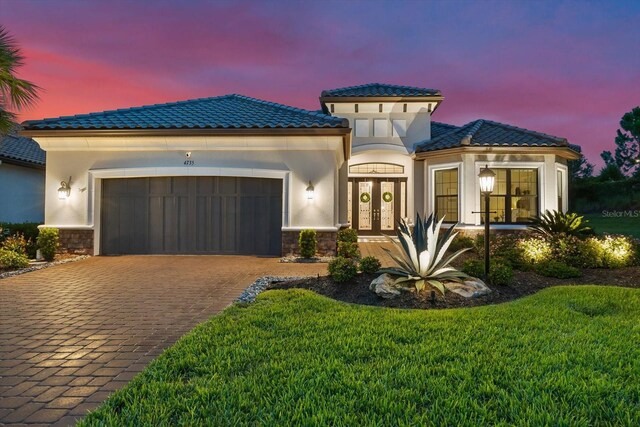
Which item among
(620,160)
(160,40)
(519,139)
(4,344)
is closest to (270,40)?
(160,40)

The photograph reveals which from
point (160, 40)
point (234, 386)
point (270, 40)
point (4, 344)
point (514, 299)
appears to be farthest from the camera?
point (270, 40)

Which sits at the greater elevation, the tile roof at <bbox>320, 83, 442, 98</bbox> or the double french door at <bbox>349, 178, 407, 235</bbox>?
the tile roof at <bbox>320, 83, 442, 98</bbox>

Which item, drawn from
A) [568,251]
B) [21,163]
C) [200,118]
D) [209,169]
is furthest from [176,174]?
[568,251]

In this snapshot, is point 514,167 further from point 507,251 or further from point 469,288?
point 469,288

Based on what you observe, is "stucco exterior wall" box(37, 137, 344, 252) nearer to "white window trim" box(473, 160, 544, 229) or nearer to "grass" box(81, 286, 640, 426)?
"white window trim" box(473, 160, 544, 229)

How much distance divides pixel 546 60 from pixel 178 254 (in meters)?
17.7

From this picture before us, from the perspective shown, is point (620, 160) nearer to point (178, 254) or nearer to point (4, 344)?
point (178, 254)

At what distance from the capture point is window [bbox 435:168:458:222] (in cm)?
1393

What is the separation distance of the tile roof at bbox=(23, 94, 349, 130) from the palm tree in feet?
4.38

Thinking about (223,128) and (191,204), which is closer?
(223,128)

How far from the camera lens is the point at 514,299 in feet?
20.3

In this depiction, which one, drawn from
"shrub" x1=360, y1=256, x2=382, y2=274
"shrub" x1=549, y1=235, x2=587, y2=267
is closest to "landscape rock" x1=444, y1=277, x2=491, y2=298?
"shrub" x1=360, y1=256, x2=382, y2=274

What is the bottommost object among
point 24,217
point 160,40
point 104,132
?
point 24,217

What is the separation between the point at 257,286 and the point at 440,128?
14.6 meters
